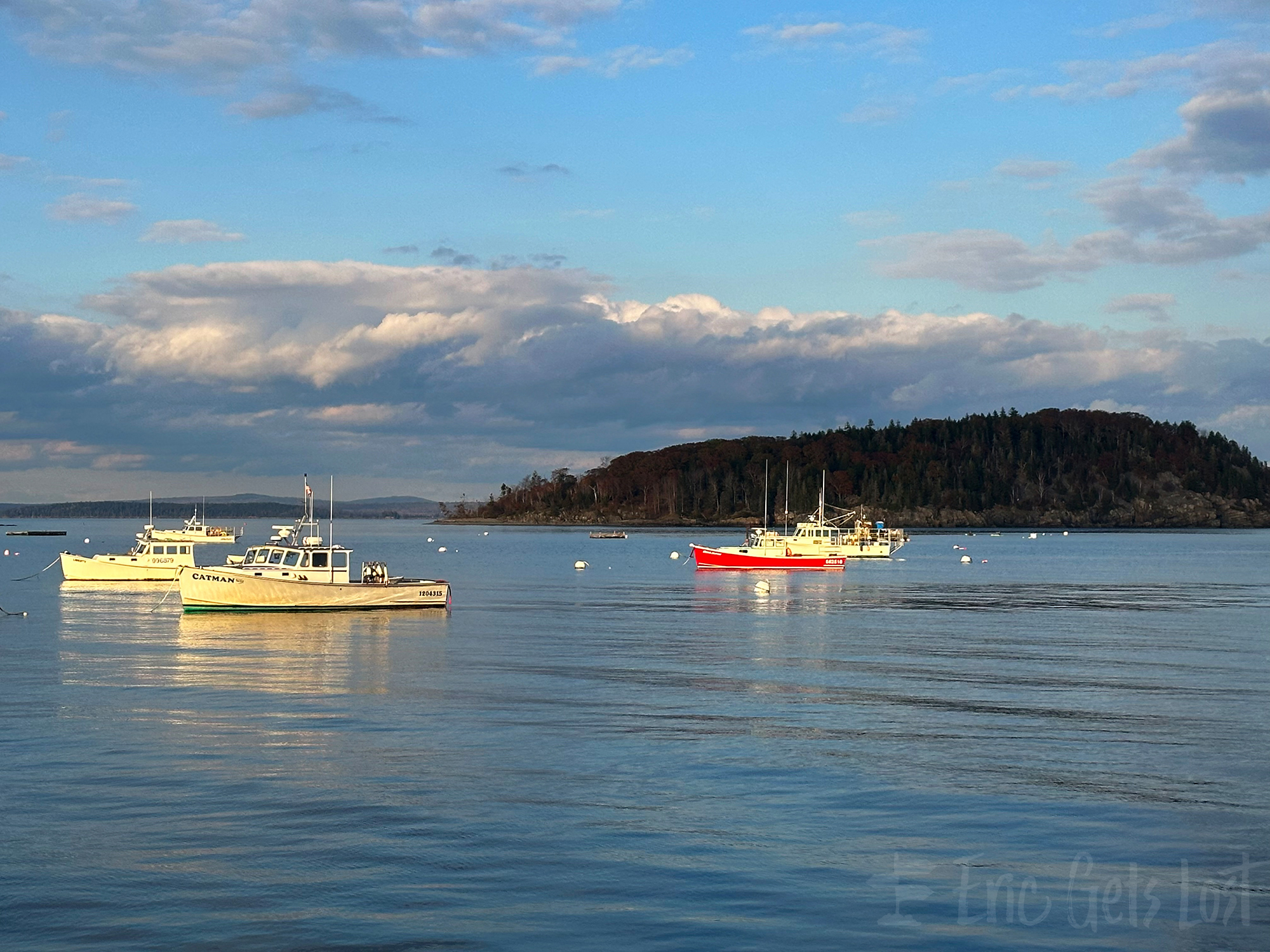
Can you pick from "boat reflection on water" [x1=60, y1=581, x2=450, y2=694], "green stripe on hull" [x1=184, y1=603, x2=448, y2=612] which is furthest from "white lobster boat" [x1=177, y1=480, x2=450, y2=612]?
"boat reflection on water" [x1=60, y1=581, x2=450, y2=694]

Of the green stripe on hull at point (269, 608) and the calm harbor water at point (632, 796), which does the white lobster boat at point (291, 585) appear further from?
the calm harbor water at point (632, 796)

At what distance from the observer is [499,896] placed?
58.2ft

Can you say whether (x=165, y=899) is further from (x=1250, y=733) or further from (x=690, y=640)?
(x=690, y=640)

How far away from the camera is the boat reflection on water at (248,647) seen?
41.0 metres

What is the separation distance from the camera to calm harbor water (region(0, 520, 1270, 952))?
17.0m

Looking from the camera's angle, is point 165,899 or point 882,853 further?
point 882,853

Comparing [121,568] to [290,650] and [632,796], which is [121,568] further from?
[632,796]

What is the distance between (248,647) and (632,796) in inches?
1253

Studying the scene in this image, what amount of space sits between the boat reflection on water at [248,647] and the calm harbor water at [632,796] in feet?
1.37

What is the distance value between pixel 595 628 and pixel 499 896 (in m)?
43.9

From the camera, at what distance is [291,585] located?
64.8 meters

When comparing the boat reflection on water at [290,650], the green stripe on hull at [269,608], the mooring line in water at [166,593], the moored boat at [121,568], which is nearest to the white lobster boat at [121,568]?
the moored boat at [121,568]

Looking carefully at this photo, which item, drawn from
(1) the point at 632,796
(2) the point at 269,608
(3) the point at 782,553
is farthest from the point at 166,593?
(1) the point at 632,796

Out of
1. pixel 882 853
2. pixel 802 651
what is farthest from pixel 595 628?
pixel 882 853
